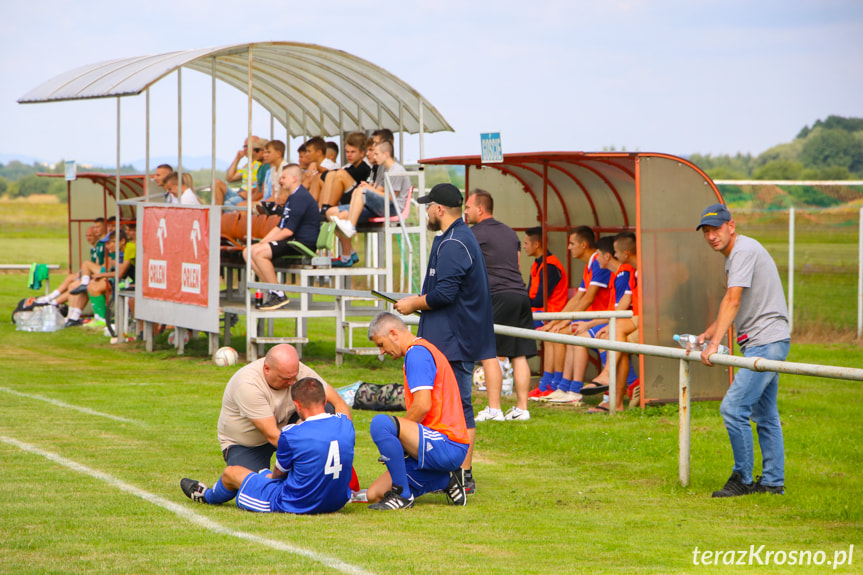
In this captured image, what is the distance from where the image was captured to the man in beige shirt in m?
6.63

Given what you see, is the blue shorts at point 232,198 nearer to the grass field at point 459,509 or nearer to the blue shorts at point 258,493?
the grass field at point 459,509

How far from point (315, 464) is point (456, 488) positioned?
1190 mm

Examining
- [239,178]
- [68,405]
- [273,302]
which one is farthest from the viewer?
[239,178]

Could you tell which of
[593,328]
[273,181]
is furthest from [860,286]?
[273,181]

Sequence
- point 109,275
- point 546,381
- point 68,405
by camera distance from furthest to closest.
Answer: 1. point 109,275
2. point 546,381
3. point 68,405

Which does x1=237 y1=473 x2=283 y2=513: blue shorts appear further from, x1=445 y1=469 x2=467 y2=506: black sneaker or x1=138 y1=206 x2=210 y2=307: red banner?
x1=138 y1=206 x2=210 y2=307: red banner

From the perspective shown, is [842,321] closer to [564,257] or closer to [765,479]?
[564,257]

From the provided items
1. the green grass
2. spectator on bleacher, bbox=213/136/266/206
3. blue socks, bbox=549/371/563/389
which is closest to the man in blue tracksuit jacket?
the green grass

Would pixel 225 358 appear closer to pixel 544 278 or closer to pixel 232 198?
pixel 232 198

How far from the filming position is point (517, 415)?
10641 mm

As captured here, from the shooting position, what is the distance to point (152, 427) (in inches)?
394

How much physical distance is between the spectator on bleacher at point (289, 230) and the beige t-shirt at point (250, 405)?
7.70 m

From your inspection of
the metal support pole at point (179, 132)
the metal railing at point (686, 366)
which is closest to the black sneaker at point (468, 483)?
the metal railing at point (686, 366)

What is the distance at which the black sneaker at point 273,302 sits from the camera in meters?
14.8
